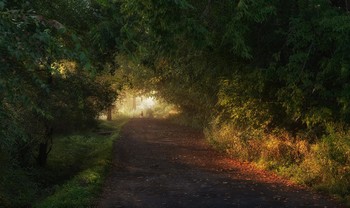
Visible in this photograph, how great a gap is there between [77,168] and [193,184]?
8092 mm

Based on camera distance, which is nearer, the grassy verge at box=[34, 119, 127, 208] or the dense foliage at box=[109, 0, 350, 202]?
the dense foliage at box=[109, 0, 350, 202]

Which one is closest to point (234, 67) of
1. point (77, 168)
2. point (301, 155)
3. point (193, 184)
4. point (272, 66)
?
point (272, 66)

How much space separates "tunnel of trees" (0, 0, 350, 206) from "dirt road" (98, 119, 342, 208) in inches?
45.2

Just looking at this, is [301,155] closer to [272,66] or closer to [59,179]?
[272,66]

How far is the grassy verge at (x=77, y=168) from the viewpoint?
11883mm

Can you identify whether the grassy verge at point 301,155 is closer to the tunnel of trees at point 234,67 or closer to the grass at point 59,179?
the tunnel of trees at point 234,67

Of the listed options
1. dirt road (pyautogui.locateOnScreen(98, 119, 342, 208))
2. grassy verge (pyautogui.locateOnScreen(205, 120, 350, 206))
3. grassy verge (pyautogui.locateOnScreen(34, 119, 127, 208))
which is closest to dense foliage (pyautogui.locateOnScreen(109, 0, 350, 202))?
grassy verge (pyautogui.locateOnScreen(205, 120, 350, 206))

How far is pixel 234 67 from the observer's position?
684 inches

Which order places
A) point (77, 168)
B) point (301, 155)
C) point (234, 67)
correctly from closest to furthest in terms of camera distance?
point (301, 155) < point (234, 67) < point (77, 168)

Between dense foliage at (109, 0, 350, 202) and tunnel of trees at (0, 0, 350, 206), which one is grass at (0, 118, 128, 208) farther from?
dense foliage at (109, 0, 350, 202)

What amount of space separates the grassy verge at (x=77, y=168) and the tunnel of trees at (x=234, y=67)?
153 centimetres

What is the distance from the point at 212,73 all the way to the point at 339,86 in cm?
624

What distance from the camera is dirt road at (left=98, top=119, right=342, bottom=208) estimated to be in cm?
1149

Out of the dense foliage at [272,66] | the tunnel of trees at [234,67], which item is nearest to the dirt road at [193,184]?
the dense foliage at [272,66]
